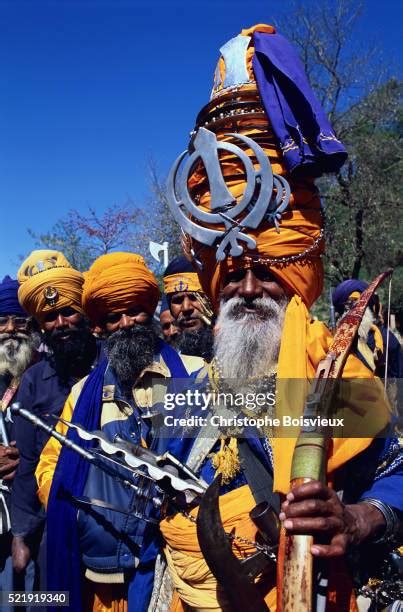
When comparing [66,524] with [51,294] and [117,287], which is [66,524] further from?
[51,294]

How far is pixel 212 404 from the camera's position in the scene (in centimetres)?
212

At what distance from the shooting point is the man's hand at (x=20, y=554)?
11.2ft

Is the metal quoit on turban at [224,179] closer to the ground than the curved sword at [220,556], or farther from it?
farther from it

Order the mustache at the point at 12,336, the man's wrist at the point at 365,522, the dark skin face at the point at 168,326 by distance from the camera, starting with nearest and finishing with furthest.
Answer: the man's wrist at the point at 365,522
the mustache at the point at 12,336
the dark skin face at the point at 168,326

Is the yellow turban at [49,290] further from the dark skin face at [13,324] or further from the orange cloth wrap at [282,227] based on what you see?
the orange cloth wrap at [282,227]

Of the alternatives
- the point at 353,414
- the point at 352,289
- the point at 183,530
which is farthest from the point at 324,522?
the point at 352,289

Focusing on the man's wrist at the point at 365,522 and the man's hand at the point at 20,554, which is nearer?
the man's wrist at the point at 365,522

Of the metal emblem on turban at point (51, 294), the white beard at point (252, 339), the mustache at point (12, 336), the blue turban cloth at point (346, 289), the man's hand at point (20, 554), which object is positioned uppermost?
the blue turban cloth at point (346, 289)

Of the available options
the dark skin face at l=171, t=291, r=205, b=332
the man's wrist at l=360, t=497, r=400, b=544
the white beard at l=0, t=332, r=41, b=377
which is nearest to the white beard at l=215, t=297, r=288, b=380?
the man's wrist at l=360, t=497, r=400, b=544

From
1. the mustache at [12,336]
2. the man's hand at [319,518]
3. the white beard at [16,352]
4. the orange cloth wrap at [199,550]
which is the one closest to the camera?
the man's hand at [319,518]

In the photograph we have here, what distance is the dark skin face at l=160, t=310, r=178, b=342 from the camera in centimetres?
505

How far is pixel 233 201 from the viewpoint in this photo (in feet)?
6.89

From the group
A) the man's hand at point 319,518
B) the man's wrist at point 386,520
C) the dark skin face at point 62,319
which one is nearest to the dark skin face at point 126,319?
the dark skin face at point 62,319

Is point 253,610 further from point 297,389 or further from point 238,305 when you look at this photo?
point 238,305
